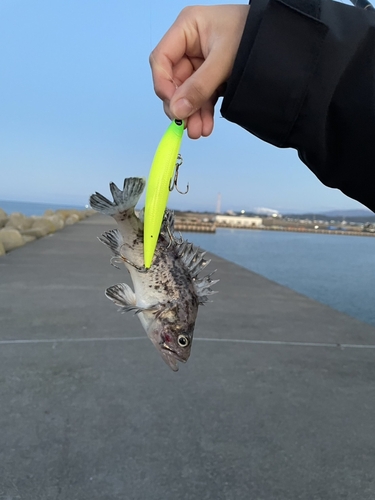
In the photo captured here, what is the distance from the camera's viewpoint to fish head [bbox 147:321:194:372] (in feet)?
5.52

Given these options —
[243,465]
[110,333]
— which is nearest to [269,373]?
[243,465]

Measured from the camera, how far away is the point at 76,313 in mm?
5680

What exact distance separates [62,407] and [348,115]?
279cm

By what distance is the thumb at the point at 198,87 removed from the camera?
135 cm

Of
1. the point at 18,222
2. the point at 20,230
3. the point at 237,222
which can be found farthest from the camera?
the point at 237,222

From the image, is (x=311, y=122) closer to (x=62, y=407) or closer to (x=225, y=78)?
(x=225, y=78)

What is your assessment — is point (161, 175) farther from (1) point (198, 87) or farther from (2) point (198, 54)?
(2) point (198, 54)

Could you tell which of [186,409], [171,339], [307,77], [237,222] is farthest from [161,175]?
[237,222]

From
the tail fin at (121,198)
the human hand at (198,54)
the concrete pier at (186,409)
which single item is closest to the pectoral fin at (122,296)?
the tail fin at (121,198)

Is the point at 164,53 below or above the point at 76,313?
above

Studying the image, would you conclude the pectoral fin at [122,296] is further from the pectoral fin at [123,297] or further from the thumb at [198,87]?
the thumb at [198,87]

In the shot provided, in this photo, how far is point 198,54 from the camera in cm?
155

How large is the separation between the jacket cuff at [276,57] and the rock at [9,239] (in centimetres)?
1103

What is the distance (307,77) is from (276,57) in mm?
114
